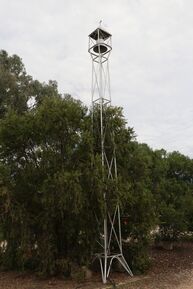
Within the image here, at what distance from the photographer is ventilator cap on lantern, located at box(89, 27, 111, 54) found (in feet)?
33.3

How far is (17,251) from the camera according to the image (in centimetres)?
951

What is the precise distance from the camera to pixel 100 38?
10.2 m

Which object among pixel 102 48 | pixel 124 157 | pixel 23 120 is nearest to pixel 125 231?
pixel 124 157

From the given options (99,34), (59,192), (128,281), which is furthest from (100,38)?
(128,281)

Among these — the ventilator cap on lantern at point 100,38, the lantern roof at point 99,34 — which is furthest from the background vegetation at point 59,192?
the lantern roof at point 99,34

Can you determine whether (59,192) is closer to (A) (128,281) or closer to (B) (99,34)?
(A) (128,281)

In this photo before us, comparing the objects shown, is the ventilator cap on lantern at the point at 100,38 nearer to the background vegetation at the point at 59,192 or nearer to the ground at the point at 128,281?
the background vegetation at the point at 59,192

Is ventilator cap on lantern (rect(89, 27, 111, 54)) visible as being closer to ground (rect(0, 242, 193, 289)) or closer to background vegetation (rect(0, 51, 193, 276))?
background vegetation (rect(0, 51, 193, 276))

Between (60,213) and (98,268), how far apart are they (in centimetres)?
211

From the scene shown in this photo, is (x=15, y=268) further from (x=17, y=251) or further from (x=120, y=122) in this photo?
(x=120, y=122)

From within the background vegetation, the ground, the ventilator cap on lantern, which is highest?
the ventilator cap on lantern

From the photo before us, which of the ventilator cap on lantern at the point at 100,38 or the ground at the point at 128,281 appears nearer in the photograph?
the ground at the point at 128,281

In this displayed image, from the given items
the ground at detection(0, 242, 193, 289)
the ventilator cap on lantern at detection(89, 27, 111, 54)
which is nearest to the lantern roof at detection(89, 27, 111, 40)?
the ventilator cap on lantern at detection(89, 27, 111, 54)

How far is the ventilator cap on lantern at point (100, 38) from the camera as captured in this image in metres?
10.2
